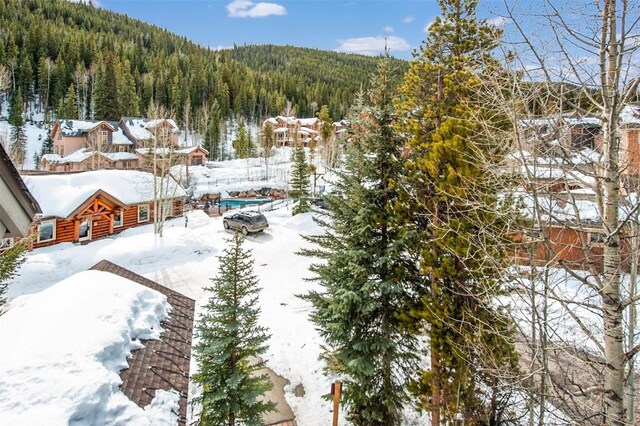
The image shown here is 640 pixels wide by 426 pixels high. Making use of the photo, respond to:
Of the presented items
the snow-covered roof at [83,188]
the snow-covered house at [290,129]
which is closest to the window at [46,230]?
the snow-covered roof at [83,188]

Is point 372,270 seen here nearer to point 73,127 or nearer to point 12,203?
point 12,203

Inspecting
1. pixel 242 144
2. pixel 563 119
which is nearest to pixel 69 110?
pixel 242 144

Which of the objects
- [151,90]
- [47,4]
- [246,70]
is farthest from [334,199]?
[47,4]

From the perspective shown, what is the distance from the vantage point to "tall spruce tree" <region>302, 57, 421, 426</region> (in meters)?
8.23

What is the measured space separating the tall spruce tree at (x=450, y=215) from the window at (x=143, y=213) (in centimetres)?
2275

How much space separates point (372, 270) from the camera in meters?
8.27

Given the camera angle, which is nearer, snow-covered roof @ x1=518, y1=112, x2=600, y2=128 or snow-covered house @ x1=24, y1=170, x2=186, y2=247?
snow-covered roof @ x1=518, y1=112, x2=600, y2=128

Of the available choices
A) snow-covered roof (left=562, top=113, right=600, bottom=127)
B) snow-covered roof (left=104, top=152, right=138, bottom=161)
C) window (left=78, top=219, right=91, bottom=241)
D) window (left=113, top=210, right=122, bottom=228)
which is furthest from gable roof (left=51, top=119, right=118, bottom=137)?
snow-covered roof (left=562, top=113, right=600, bottom=127)

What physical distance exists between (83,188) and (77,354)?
20.1m

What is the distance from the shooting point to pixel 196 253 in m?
21.0

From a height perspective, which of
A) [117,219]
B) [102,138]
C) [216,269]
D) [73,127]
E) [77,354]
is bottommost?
[216,269]

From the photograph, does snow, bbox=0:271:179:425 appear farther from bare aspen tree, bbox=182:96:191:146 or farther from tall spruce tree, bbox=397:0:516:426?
bare aspen tree, bbox=182:96:191:146

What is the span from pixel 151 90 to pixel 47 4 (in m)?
54.2

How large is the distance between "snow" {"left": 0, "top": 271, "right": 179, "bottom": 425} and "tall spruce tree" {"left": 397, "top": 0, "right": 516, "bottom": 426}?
17.1ft
